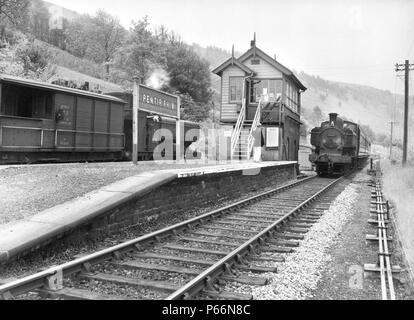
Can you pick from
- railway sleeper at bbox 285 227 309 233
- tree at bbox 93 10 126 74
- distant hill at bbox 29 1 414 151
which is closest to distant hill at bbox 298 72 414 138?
distant hill at bbox 29 1 414 151

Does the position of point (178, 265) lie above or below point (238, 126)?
below

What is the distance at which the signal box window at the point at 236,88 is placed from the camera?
23922 mm

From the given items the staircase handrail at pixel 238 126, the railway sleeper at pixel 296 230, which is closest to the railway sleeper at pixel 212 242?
the railway sleeper at pixel 296 230

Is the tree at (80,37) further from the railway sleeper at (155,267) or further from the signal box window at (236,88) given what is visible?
the railway sleeper at (155,267)

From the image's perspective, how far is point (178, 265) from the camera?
572 centimetres

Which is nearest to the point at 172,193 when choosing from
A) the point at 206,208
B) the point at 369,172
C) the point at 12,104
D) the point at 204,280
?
the point at 206,208

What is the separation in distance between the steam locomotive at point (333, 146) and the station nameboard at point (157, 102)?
1213cm

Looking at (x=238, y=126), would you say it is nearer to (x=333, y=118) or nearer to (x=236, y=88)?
(x=236, y=88)

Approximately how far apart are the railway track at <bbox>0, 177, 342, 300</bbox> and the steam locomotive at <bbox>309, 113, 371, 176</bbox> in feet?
47.2

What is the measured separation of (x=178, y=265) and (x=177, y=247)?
2.60 feet

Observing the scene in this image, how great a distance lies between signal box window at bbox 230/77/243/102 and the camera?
2392 centimetres

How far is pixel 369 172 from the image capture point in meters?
28.0

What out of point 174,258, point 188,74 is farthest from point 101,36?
point 174,258

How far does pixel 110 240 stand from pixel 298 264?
2.90 meters
